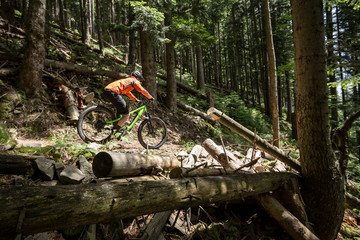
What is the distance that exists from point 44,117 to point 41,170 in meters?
3.42

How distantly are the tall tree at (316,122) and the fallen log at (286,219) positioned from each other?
0.63 meters

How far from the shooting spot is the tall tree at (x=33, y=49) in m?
6.39

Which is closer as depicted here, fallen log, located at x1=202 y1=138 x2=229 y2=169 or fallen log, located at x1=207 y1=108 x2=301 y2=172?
fallen log, located at x1=207 y1=108 x2=301 y2=172

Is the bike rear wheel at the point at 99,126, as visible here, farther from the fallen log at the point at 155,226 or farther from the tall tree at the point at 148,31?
the tall tree at the point at 148,31

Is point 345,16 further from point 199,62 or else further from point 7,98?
point 7,98

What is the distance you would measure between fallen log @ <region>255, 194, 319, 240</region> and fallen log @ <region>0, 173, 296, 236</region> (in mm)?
977

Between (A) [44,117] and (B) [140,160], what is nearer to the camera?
(B) [140,160]

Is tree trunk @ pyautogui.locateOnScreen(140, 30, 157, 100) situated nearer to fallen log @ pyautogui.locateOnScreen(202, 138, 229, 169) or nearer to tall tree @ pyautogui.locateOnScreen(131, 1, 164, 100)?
tall tree @ pyautogui.locateOnScreen(131, 1, 164, 100)

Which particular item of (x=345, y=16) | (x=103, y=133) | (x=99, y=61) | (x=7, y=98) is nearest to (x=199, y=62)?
(x=99, y=61)

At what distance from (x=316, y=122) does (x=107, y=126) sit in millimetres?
5518

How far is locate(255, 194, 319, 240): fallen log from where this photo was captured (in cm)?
306

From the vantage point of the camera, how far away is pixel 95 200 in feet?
6.21

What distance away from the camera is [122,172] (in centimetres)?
339

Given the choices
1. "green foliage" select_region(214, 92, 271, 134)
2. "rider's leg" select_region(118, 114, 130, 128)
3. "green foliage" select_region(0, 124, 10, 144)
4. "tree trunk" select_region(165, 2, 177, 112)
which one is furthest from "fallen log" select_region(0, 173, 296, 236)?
"green foliage" select_region(214, 92, 271, 134)
